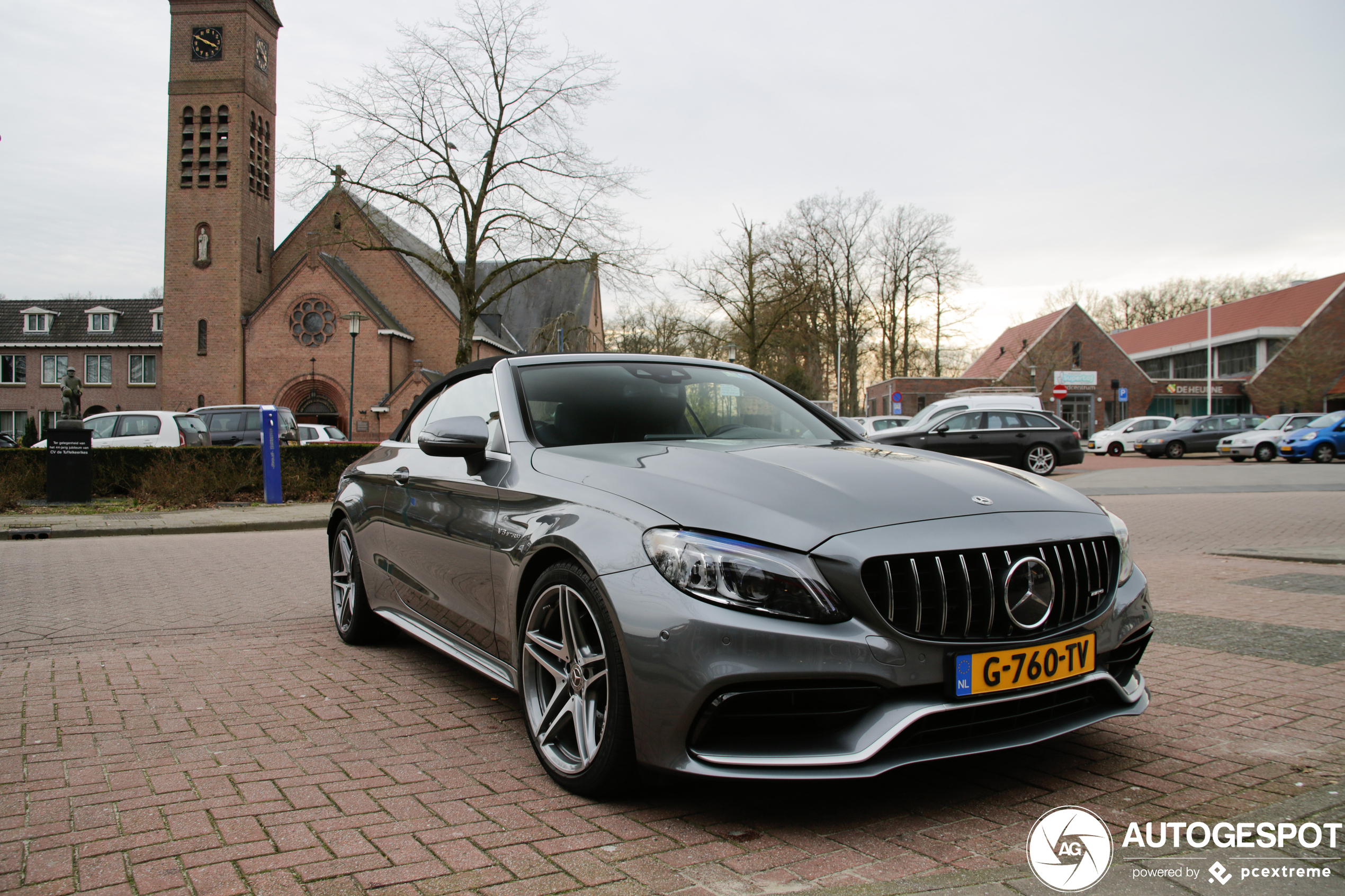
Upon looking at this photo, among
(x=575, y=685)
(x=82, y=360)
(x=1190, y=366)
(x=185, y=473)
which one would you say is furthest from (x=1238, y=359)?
(x=82, y=360)

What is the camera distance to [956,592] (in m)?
2.49

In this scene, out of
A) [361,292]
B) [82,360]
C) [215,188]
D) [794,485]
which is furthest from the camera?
[82,360]

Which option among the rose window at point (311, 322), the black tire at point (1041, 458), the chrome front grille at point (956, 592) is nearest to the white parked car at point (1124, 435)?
the black tire at point (1041, 458)

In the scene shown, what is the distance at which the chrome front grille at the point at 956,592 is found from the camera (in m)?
2.44

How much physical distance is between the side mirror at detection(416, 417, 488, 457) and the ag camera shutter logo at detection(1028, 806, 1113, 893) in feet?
7.47

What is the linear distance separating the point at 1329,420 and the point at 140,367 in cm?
5752

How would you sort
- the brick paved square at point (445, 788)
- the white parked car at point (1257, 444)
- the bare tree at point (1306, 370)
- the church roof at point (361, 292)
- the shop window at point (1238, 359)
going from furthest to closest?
the shop window at point (1238, 359) → the bare tree at point (1306, 370) → the church roof at point (361, 292) → the white parked car at point (1257, 444) → the brick paved square at point (445, 788)

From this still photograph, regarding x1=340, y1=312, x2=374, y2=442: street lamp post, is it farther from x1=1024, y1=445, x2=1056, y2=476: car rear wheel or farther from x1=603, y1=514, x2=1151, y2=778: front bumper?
x1=603, y1=514, x2=1151, y2=778: front bumper

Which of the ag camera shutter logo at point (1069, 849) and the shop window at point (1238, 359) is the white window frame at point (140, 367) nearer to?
the ag camera shutter logo at point (1069, 849)

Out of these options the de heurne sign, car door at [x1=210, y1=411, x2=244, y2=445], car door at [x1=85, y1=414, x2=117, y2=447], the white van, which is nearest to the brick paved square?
the de heurne sign

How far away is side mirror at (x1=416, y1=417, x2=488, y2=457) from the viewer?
3.51m

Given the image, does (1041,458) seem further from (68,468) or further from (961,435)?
(68,468)

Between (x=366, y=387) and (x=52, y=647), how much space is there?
37.7 m

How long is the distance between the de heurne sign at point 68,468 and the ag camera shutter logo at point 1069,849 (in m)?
17.4
